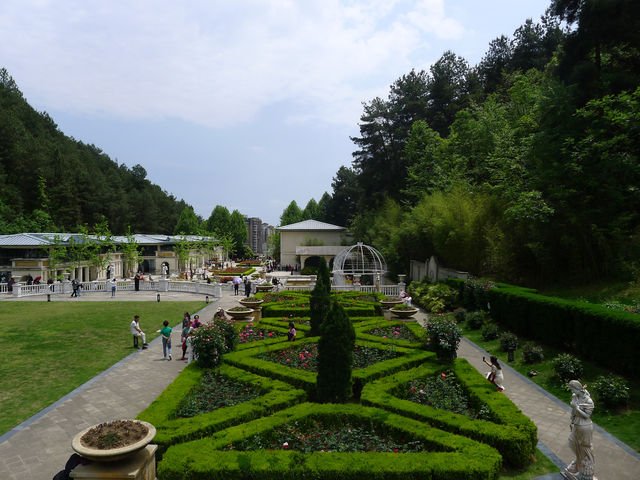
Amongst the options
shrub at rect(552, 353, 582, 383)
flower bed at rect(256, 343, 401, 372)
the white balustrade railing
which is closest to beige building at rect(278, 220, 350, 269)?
the white balustrade railing

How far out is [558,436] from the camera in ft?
26.5

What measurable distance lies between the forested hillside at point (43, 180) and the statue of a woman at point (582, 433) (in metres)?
58.7

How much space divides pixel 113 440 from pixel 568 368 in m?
11.1

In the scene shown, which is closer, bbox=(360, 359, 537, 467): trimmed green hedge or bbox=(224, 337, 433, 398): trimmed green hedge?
bbox=(360, 359, 537, 467): trimmed green hedge

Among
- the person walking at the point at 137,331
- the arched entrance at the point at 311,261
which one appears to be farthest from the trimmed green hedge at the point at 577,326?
the arched entrance at the point at 311,261

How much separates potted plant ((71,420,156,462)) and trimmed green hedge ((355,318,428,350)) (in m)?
9.02

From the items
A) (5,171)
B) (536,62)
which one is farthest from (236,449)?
(5,171)

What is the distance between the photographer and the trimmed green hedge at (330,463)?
5.91 m

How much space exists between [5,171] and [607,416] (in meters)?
67.9

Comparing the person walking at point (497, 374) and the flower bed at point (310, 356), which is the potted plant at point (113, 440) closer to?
the flower bed at point (310, 356)

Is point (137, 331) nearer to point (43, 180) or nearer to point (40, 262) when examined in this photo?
point (40, 262)

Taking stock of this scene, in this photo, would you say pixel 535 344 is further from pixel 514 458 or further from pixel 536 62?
pixel 536 62

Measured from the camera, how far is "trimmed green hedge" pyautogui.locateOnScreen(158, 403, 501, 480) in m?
5.91

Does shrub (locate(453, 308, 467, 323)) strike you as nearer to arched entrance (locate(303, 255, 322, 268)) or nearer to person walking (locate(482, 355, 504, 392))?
person walking (locate(482, 355, 504, 392))
